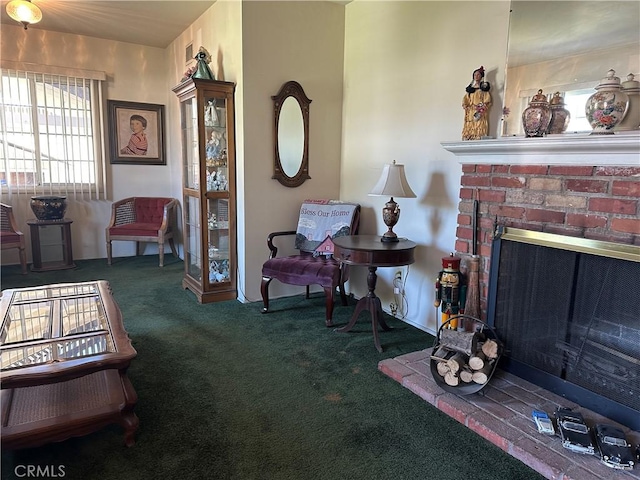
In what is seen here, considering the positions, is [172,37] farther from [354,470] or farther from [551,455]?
[551,455]

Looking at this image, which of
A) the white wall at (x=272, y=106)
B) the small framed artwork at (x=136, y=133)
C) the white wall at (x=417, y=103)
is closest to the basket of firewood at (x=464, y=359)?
the white wall at (x=417, y=103)

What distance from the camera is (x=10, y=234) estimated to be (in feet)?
14.7

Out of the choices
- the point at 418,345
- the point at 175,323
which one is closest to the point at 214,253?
the point at 175,323

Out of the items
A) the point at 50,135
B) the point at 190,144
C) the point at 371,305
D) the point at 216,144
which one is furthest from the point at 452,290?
the point at 50,135

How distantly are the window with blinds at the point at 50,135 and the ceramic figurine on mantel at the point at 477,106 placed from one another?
457 cm

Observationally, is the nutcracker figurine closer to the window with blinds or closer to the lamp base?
the lamp base

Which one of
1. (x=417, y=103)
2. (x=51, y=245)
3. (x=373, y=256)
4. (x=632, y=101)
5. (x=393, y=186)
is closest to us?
(x=632, y=101)

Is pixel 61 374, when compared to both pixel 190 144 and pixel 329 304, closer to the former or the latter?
pixel 329 304

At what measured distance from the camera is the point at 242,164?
3643 millimetres

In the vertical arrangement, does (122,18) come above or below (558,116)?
above

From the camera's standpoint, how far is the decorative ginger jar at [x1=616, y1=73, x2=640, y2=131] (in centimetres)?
192

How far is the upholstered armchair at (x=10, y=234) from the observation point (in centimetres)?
445

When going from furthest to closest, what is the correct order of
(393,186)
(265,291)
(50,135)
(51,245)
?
(51,245), (50,135), (265,291), (393,186)

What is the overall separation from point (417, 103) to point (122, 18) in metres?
3.29
